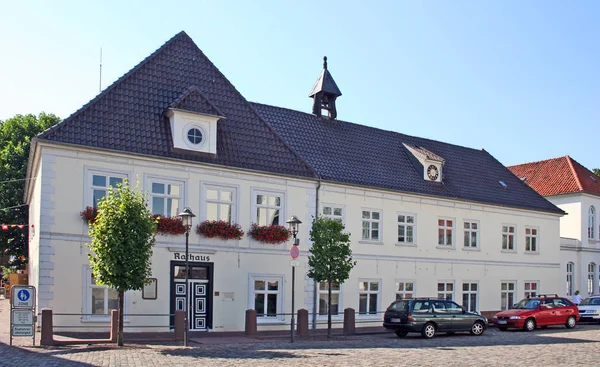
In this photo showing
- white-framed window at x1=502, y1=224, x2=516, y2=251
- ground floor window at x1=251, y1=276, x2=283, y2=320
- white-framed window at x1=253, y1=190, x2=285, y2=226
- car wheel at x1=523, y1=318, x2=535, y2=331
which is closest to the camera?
ground floor window at x1=251, y1=276, x2=283, y2=320

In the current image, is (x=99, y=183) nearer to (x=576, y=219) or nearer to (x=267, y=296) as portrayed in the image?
(x=267, y=296)

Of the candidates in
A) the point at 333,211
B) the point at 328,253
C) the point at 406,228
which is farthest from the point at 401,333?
the point at 406,228

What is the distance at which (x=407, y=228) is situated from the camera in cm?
3447

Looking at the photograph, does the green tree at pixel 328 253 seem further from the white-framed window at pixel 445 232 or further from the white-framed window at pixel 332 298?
the white-framed window at pixel 445 232

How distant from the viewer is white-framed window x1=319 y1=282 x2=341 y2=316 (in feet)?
101

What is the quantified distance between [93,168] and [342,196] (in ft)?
37.7

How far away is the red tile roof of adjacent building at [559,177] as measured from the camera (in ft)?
162

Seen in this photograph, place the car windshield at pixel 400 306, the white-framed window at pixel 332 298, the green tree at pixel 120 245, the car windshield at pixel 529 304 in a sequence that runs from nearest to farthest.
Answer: the green tree at pixel 120 245 < the car windshield at pixel 400 306 < the white-framed window at pixel 332 298 < the car windshield at pixel 529 304

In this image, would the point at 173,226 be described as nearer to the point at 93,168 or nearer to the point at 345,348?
the point at 93,168

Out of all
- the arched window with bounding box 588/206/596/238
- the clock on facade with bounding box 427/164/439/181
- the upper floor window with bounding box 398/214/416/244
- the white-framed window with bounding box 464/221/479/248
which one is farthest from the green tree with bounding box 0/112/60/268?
the arched window with bounding box 588/206/596/238

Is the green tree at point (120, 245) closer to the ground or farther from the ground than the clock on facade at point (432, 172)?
closer to the ground

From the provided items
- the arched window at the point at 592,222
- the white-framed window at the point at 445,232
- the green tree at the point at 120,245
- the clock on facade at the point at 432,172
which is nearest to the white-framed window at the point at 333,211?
the white-framed window at the point at 445,232

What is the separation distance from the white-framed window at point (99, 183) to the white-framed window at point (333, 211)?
959 cm

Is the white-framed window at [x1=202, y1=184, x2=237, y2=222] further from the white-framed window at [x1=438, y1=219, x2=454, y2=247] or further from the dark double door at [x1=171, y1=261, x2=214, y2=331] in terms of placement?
the white-framed window at [x1=438, y1=219, x2=454, y2=247]
